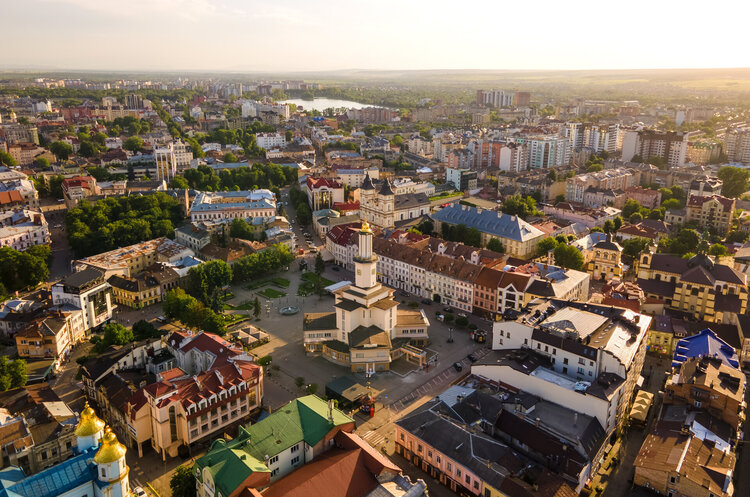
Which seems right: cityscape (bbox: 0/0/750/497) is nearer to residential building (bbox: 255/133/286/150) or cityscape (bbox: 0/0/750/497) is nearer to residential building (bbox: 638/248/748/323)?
residential building (bbox: 638/248/748/323)

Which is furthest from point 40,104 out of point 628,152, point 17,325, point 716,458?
point 716,458

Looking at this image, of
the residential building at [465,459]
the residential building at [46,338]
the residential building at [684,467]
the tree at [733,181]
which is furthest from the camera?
the tree at [733,181]

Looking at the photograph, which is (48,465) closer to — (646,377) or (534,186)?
(646,377)

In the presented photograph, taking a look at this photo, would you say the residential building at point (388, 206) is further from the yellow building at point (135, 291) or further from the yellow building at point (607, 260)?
the yellow building at point (135, 291)

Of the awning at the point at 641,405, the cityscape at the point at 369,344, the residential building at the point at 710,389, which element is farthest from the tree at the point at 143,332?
the residential building at the point at 710,389

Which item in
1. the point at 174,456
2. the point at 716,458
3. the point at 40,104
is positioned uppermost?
the point at 40,104

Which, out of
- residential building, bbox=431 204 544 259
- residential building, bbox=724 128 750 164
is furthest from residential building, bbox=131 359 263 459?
residential building, bbox=724 128 750 164
